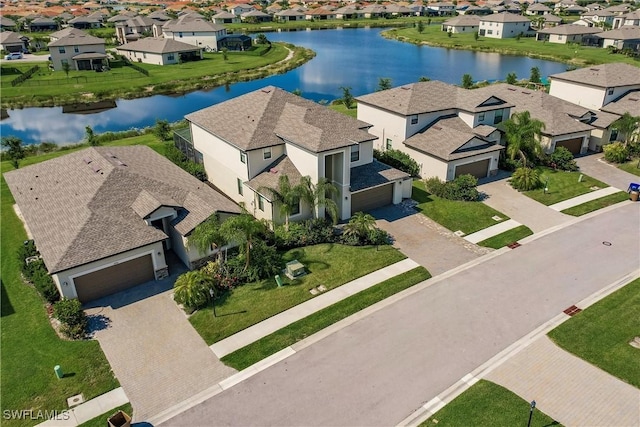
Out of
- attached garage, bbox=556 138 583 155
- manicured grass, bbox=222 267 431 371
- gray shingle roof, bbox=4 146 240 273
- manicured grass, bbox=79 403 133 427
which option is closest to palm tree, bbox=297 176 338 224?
gray shingle roof, bbox=4 146 240 273

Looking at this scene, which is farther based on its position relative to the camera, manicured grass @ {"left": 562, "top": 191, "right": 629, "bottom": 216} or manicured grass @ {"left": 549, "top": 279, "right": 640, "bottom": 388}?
manicured grass @ {"left": 562, "top": 191, "right": 629, "bottom": 216}

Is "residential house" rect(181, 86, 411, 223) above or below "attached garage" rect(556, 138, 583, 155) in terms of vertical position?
above

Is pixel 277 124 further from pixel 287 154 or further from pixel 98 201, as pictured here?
pixel 98 201

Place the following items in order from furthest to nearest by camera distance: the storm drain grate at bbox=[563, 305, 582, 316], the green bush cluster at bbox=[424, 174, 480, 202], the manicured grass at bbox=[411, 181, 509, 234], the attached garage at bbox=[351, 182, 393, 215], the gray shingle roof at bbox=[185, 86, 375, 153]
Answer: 1. the green bush cluster at bbox=[424, 174, 480, 202]
2. the attached garage at bbox=[351, 182, 393, 215]
3. the manicured grass at bbox=[411, 181, 509, 234]
4. the gray shingle roof at bbox=[185, 86, 375, 153]
5. the storm drain grate at bbox=[563, 305, 582, 316]

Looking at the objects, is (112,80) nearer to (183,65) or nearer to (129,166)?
(183,65)

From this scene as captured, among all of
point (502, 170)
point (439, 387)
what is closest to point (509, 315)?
point (439, 387)

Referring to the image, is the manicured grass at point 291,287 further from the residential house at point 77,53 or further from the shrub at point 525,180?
the residential house at point 77,53

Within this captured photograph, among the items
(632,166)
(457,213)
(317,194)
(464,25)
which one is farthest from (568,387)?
(464,25)

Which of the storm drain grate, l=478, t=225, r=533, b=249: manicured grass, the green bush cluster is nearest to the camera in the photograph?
the storm drain grate

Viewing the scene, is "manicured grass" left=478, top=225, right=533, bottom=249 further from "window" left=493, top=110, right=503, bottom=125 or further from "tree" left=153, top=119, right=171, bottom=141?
"tree" left=153, top=119, right=171, bottom=141
